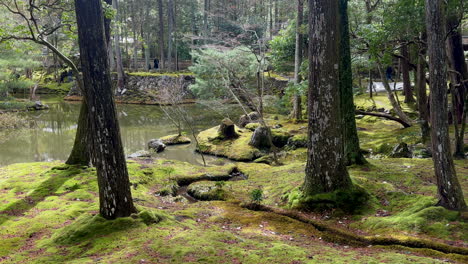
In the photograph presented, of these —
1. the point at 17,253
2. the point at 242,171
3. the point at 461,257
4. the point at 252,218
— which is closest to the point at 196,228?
the point at 252,218

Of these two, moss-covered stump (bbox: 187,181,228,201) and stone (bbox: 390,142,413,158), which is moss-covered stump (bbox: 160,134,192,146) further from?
stone (bbox: 390,142,413,158)

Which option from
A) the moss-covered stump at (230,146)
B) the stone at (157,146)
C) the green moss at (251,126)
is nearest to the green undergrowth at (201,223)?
the moss-covered stump at (230,146)

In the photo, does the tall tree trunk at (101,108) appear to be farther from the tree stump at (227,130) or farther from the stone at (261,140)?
the tree stump at (227,130)

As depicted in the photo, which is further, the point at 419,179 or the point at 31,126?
the point at 31,126

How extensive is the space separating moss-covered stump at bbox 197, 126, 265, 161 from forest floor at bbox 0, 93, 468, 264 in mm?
6092

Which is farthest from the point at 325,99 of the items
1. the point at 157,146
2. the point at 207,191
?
the point at 157,146

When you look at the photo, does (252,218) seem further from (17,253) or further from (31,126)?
(31,126)

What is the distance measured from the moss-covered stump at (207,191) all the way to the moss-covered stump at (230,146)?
5.82 meters

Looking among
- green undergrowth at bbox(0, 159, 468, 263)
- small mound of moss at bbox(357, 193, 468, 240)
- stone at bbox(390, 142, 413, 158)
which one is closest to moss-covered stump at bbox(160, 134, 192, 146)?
green undergrowth at bbox(0, 159, 468, 263)

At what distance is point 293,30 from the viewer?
886 inches

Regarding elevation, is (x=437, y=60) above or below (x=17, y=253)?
above

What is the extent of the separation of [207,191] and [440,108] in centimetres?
621

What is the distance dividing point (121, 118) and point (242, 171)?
19076 millimetres

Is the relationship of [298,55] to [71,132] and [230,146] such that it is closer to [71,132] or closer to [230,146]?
[230,146]
